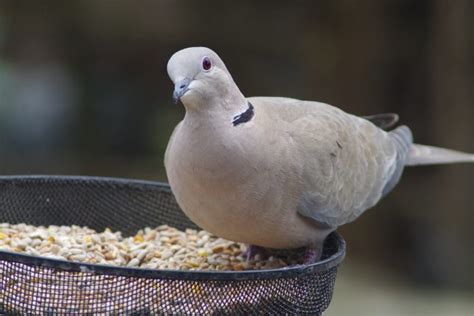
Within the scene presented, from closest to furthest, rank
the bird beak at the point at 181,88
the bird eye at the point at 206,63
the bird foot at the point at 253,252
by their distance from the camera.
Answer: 1. the bird beak at the point at 181,88
2. the bird eye at the point at 206,63
3. the bird foot at the point at 253,252

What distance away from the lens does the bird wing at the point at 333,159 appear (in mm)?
3023

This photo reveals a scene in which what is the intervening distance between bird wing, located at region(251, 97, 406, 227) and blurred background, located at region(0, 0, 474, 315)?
3.37 metres

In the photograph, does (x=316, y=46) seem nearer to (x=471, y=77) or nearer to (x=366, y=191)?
(x=471, y=77)

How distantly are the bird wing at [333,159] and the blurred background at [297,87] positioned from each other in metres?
3.37

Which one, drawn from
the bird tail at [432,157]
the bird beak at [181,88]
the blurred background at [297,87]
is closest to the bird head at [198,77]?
the bird beak at [181,88]

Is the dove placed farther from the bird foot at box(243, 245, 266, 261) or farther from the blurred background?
the blurred background

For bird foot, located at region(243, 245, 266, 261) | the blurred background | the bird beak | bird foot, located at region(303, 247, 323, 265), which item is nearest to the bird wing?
bird foot, located at region(303, 247, 323, 265)

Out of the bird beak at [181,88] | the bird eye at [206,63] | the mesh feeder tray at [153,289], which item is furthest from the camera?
the bird eye at [206,63]

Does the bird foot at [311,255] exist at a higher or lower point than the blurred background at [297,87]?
higher

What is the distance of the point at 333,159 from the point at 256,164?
54 centimetres

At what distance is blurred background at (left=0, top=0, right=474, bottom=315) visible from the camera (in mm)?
6953

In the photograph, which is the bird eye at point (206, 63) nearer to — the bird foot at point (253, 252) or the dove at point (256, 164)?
the dove at point (256, 164)

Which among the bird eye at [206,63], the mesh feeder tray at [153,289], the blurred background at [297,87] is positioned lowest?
the blurred background at [297,87]

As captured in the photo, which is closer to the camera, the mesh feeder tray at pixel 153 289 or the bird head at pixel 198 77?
the mesh feeder tray at pixel 153 289
